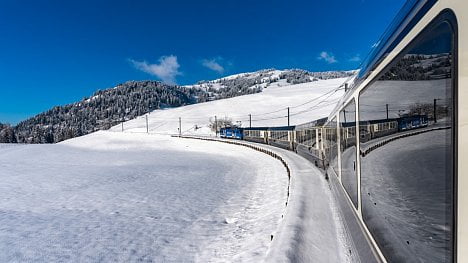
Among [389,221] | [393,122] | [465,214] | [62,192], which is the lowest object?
[62,192]

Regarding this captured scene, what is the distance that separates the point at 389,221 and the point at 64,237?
11.4m

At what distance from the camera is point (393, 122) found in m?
3.22

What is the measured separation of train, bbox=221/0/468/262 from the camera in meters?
1.77

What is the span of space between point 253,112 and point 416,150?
10752 cm

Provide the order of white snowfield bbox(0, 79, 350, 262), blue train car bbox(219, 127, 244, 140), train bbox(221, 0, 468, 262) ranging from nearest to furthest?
train bbox(221, 0, 468, 262) < white snowfield bbox(0, 79, 350, 262) < blue train car bbox(219, 127, 244, 140)

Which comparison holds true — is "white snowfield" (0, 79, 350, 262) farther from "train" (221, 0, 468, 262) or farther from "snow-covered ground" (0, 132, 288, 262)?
"train" (221, 0, 468, 262)

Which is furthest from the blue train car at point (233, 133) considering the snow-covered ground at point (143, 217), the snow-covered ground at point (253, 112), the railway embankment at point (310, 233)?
the railway embankment at point (310, 233)

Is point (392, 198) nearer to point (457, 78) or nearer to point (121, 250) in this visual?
point (457, 78)

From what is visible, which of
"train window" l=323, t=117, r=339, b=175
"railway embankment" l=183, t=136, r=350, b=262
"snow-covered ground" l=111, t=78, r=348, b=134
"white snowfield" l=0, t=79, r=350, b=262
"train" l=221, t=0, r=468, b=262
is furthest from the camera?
"snow-covered ground" l=111, t=78, r=348, b=134

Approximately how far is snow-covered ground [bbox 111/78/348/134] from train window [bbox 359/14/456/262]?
269 feet

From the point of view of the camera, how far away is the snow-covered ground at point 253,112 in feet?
A: 306

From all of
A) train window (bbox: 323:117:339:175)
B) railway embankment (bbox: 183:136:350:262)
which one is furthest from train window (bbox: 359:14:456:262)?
train window (bbox: 323:117:339:175)

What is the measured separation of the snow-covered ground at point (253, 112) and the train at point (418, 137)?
268 ft

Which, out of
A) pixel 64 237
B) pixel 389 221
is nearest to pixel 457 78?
pixel 389 221
